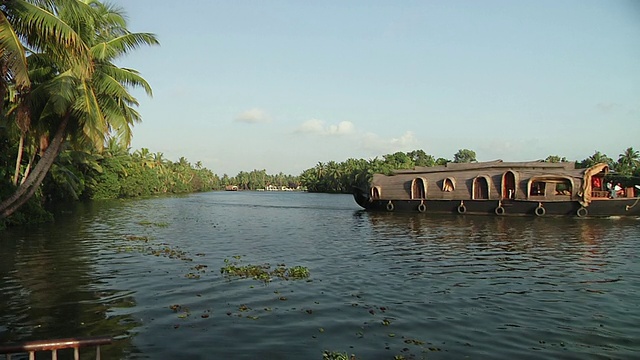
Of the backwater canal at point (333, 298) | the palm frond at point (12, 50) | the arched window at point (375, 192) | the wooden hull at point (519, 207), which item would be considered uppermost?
the palm frond at point (12, 50)

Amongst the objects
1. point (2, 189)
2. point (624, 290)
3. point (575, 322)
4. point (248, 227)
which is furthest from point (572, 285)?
point (2, 189)

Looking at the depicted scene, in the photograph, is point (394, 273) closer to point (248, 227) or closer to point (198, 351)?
point (198, 351)

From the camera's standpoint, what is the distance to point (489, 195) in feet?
112

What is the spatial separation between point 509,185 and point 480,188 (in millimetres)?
2294

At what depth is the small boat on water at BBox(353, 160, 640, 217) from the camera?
30953 millimetres

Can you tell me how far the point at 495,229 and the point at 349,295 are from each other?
18.2 metres

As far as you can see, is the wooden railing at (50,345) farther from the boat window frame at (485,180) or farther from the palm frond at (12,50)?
the boat window frame at (485,180)

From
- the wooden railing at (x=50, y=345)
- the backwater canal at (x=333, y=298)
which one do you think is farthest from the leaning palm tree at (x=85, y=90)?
the wooden railing at (x=50, y=345)

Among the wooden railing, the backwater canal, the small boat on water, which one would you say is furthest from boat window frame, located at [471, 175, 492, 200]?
the wooden railing

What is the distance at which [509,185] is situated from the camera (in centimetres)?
3500

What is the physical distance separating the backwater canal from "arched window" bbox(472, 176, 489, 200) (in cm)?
1298

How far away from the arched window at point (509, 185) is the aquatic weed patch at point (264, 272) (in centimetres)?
2410

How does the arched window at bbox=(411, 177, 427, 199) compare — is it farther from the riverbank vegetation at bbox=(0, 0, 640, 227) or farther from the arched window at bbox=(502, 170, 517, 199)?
the riverbank vegetation at bbox=(0, 0, 640, 227)

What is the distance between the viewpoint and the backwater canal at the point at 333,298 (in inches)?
305
